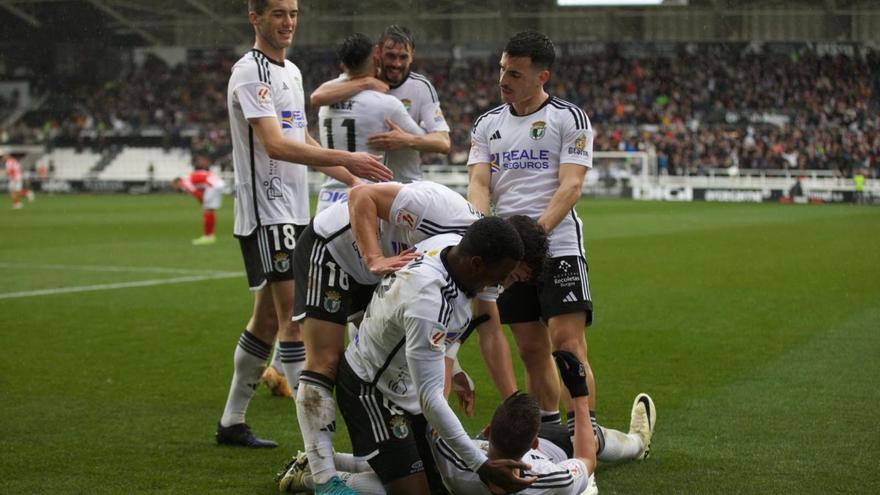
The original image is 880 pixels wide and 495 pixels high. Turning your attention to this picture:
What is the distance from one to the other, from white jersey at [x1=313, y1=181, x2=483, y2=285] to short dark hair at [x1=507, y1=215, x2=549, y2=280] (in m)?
0.39

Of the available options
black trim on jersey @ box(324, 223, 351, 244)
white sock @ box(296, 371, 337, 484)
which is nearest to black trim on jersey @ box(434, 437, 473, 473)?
white sock @ box(296, 371, 337, 484)

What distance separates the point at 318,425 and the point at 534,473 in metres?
1.10

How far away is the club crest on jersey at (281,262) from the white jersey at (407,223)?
1.00m

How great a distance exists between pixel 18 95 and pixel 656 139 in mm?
33697

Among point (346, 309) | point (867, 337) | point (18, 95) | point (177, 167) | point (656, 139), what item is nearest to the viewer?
point (346, 309)

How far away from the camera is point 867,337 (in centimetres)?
1045

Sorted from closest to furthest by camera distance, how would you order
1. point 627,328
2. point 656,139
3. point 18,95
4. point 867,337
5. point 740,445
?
1. point 740,445
2. point 867,337
3. point 627,328
4. point 656,139
5. point 18,95

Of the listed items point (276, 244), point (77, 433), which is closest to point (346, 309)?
point (276, 244)

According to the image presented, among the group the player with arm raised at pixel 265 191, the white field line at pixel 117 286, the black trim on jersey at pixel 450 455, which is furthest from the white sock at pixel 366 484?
the white field line at pixel 117 286

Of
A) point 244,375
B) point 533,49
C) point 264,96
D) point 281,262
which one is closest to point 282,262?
point 281,262

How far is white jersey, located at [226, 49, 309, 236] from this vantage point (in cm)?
650

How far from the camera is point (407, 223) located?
17.3 feet

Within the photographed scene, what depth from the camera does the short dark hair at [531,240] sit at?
476 centimetres

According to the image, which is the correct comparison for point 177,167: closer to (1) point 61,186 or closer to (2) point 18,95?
(1) point 61,186
